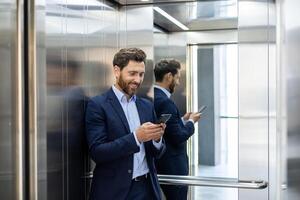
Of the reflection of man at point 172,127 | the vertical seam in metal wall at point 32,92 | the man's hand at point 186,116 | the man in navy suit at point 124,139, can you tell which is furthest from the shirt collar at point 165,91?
the vertical seam in metal wall at point 32,92

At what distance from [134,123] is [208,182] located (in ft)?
1.89

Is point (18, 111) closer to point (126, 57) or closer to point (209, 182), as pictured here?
point (126, 57)

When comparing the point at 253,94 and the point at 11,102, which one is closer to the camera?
the point at 11,102

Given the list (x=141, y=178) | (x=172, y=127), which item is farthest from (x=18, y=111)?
(x=172, y=127)

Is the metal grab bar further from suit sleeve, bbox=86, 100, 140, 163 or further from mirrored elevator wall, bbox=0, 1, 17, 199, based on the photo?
mirrored elevator wall, bbox=0, 1, 17, 199

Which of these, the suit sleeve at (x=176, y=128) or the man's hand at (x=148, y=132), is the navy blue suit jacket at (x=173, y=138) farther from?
the man's hand at (x=148, y=132)

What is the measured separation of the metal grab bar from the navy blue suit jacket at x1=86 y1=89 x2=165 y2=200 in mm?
278

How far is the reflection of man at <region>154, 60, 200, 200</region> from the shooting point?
2.52 m

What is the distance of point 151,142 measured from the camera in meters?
2.28

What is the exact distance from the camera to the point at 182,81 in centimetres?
254

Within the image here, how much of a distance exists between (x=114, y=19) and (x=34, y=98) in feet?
3.05

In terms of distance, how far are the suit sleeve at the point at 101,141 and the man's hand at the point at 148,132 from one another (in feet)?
0.14

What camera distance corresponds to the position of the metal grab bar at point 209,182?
7.72 feet

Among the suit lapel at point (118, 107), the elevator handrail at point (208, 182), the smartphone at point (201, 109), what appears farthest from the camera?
the smartphone at point (201, 109)
